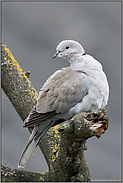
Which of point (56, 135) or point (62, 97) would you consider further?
point (56, 135)

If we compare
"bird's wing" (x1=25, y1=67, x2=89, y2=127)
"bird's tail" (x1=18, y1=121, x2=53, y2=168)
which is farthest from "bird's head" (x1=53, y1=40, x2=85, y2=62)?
"bird's tail" (x1=18, y1=121, x2=53, y2=168)

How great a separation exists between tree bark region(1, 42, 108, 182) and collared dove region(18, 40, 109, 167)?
17 cm

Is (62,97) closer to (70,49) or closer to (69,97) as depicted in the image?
(69,97)

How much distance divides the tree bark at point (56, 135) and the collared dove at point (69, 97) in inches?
6.7

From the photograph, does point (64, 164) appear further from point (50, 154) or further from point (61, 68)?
point (61, 68)

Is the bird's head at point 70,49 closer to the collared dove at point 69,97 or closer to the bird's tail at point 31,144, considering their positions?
the collared dove at point 69,97

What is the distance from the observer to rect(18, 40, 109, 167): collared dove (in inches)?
69.7

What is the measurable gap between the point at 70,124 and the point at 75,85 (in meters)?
0.39

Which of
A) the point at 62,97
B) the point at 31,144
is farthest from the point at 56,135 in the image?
the point at 62,97

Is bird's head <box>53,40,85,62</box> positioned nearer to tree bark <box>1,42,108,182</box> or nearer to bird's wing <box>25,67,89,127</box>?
bird's wing <box>25,67,89,127</box>

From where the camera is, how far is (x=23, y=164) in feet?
6.00

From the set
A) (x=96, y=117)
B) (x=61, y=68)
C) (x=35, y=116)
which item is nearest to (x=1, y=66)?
(x=61, y=68)

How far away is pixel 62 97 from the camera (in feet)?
5.90

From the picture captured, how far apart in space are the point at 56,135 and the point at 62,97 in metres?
0.83
